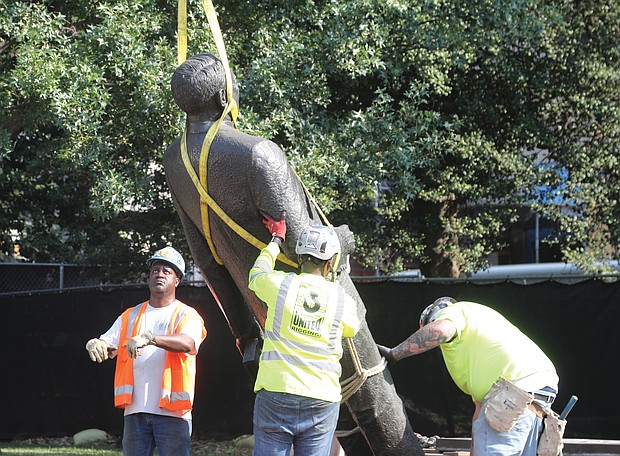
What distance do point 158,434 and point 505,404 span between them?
2227 millimetres

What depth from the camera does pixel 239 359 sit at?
31.5 feet

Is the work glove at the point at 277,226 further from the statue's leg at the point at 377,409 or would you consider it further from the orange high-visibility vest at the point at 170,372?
the orange high-visibility vest at the point at 170,372

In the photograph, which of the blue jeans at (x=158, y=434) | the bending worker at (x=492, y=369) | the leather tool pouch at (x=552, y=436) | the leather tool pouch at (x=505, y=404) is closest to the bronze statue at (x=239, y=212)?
the bending worker at (x=492, y=369)

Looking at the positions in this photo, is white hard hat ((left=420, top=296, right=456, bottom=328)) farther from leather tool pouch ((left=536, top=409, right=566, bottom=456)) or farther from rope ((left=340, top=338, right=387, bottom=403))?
leather tool pouch ((left=536, top=409, right=566, bottom=456))

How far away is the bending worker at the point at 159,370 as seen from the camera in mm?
5410

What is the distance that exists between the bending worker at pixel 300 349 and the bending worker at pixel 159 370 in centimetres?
131

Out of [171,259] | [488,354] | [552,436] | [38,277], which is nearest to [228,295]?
[171,259]

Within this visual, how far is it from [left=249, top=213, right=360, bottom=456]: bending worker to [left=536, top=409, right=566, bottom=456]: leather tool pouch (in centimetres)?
141

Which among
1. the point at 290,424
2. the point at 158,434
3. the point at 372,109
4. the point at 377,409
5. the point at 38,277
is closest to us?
the point at 290,424

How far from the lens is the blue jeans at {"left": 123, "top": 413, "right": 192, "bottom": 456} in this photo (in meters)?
5.41

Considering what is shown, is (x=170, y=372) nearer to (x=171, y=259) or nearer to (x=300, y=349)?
(x=171, y=259)

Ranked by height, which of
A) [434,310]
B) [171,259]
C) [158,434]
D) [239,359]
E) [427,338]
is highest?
[171,259]

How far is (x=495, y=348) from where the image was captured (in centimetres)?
492

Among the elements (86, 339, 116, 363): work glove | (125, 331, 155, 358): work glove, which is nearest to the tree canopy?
(86, 339, 116, 363): work glove
